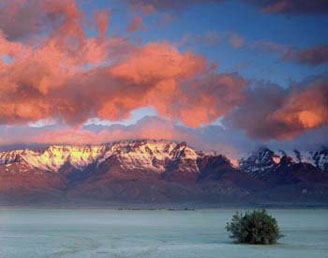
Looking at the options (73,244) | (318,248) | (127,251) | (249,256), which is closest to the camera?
(249,256)

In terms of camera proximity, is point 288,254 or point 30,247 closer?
point 288,254

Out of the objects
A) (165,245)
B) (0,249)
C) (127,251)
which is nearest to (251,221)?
(165,245)

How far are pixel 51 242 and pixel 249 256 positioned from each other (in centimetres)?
1972

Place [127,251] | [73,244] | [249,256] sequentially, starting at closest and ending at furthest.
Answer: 1. [249,256]
2. [127,251]
3. [73,244]

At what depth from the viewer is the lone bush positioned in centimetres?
5041

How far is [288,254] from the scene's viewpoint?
142ft

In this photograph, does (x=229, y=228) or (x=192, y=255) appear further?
(x=229, y=228)

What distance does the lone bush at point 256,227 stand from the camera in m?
50.4

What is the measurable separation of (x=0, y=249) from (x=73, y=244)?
272 inches

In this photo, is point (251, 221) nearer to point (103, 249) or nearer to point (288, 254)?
point (288, 254)

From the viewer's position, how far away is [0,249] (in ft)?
155

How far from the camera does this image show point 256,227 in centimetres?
5153

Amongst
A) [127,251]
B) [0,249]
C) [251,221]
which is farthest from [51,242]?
[251,221]

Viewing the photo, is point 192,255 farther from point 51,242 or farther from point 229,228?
point 51,242
